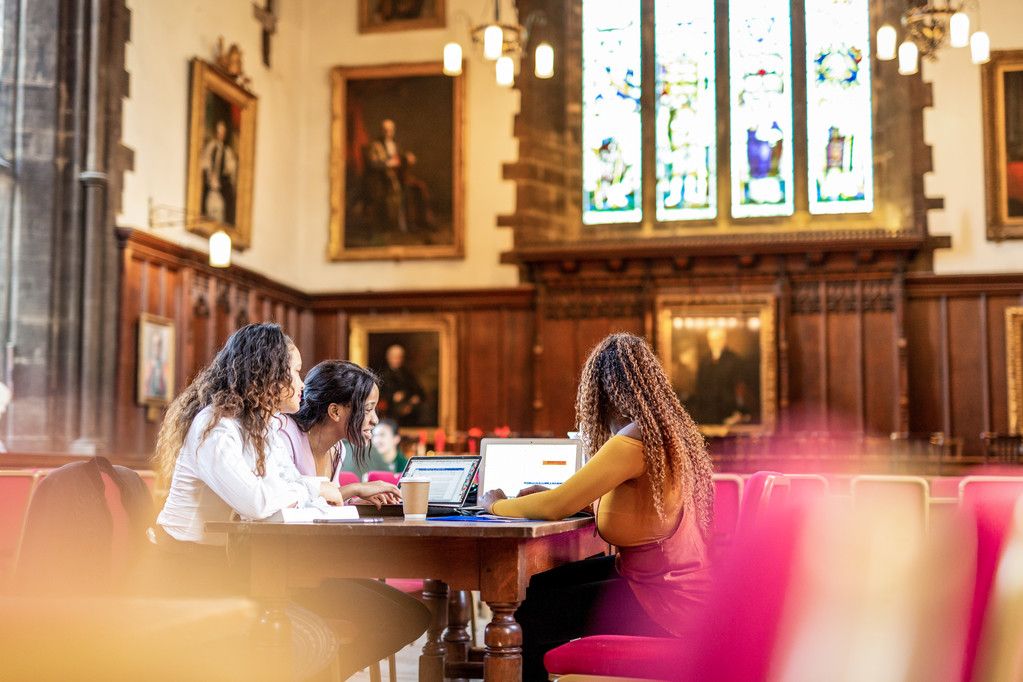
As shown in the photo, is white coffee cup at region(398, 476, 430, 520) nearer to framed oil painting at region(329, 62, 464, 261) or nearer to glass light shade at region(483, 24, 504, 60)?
glass light shade at region(483, 24, 504, 60)

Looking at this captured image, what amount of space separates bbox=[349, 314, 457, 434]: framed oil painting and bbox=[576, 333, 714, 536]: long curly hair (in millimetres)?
10262

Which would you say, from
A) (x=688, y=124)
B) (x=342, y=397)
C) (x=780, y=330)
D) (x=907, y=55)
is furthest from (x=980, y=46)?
(x=342, y=397)

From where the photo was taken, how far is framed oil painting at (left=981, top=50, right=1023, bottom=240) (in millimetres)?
12961

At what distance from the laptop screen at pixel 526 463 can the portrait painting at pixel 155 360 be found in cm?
704

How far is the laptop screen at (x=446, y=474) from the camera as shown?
4134 millimetres

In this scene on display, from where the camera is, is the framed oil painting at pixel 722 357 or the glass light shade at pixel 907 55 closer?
the glass light shade at pixel 907 55

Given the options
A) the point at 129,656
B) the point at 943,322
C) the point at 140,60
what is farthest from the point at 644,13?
the point at 129,656

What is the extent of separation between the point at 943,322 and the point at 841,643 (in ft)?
39.3

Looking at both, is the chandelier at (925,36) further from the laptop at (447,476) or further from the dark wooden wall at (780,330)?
the laptop at (447,476)

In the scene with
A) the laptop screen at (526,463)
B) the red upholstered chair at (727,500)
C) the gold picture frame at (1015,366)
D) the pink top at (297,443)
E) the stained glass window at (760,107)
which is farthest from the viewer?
the stained glass window at (760,107)

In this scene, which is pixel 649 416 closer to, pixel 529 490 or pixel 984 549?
pixel 529 490

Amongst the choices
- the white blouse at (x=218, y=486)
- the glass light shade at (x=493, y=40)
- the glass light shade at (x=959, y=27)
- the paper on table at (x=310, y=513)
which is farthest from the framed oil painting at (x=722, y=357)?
the white blouse at (x=218, y=486)

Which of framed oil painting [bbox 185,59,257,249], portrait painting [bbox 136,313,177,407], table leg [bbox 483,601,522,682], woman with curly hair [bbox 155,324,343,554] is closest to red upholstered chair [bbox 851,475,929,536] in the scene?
table leg [bbox 483,601,522,682]

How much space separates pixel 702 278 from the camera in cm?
1344
